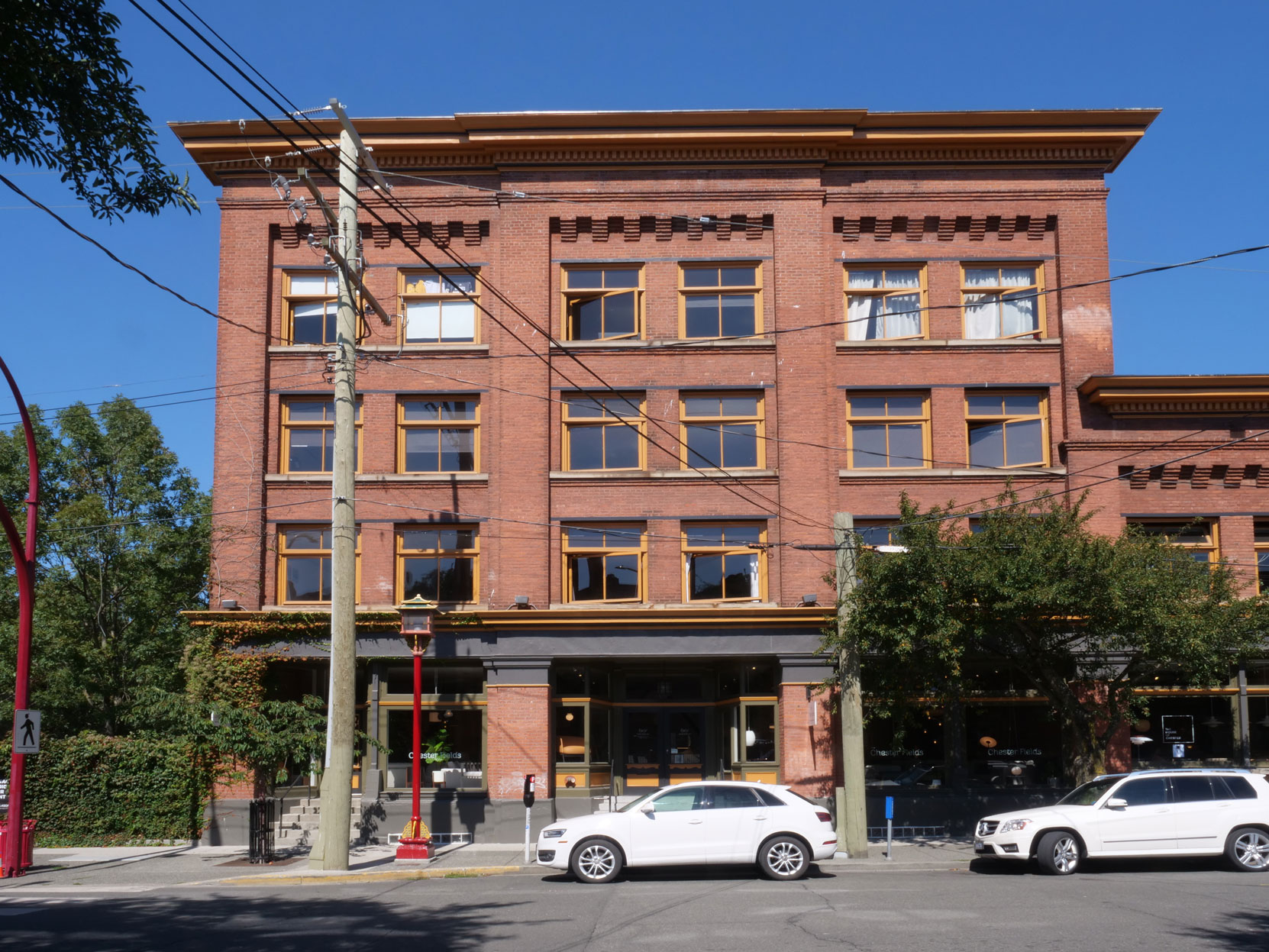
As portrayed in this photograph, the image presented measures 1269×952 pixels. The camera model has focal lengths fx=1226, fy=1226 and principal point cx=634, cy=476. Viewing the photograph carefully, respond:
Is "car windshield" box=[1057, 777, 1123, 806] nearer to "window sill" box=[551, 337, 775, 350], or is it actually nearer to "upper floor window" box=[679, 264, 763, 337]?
"window sill" box=[551, 337, 775, 350]

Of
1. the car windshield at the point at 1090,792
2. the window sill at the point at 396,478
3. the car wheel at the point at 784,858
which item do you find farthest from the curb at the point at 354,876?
the window sill at the point at 396,478

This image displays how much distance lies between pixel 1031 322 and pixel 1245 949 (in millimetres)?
18259

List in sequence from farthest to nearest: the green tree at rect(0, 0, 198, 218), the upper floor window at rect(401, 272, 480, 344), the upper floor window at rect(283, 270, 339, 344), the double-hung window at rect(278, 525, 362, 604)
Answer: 1. the upper floor window at rect(283, 270, 339, 344)
2. the upper floor window at rect(401, 272, 480, 344)
3. the double-hung window at rect(278, 525, 362, 604)
4. the green tree at rect(0, 0, 198, 218)

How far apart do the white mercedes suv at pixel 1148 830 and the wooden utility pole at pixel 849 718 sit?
3.13 m

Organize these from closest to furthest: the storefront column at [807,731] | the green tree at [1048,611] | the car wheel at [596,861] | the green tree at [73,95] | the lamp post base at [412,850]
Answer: the green tree at [73,95], the car wheel at [596,861], the green tree at [1048,611], the lamp post base at [412,850], the storefront column at [807,731]

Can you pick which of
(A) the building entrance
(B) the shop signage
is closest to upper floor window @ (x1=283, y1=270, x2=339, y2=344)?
(A) the building entrance

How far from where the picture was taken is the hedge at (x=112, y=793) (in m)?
25.0

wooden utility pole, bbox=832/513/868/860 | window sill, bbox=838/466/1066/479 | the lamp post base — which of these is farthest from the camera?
window sill, bbox=838/466/1066/479

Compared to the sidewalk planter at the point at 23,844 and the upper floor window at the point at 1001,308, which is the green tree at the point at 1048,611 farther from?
the sidewalk planter at the point at 23,844

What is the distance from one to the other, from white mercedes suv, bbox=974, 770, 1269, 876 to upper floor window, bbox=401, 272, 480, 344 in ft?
51.1

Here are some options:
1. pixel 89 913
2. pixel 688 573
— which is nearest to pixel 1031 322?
pixel 688 573

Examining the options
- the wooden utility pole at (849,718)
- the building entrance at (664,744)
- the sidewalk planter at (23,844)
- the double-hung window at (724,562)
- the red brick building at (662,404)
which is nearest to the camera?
the sidewalk planter at (23,844)

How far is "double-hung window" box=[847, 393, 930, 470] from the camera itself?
26719 millimetres

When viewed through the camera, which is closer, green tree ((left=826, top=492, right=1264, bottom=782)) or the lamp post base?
green tree ((left=826, top=492, right=1264, bottom=782))
